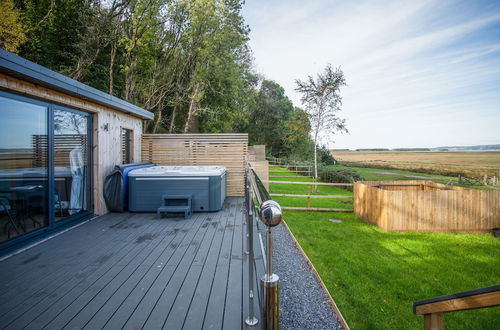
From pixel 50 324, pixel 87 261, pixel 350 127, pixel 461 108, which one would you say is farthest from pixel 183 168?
pixel 461 108

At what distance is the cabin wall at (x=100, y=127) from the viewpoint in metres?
3.49

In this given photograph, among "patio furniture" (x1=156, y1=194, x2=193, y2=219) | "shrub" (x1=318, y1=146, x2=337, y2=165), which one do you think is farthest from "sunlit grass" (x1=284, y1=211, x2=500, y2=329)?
"shrub" (x1=318, y1=146, x2=337, y2=165)

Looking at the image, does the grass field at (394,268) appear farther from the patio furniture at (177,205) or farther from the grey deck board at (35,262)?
the grey deck board at (35,262)

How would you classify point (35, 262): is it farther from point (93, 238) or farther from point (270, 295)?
point (270, 295)

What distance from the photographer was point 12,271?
102 inches

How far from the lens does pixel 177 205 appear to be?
514 centimetres

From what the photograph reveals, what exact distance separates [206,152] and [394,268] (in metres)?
5.11

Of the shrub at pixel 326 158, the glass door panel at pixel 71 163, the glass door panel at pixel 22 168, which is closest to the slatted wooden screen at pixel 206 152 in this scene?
the glass door panel at pixel 71 163

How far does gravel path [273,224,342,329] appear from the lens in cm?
242

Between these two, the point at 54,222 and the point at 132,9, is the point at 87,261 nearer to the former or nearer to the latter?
the point at 54,222

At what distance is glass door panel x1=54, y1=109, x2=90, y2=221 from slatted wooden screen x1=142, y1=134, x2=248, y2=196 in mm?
2591

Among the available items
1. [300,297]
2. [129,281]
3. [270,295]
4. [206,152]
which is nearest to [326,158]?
[206,152]

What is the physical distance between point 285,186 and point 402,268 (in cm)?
980

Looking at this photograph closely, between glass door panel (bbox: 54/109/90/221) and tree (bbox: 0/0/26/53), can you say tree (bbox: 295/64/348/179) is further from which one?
tree (bbox: 0/0/26/53)
